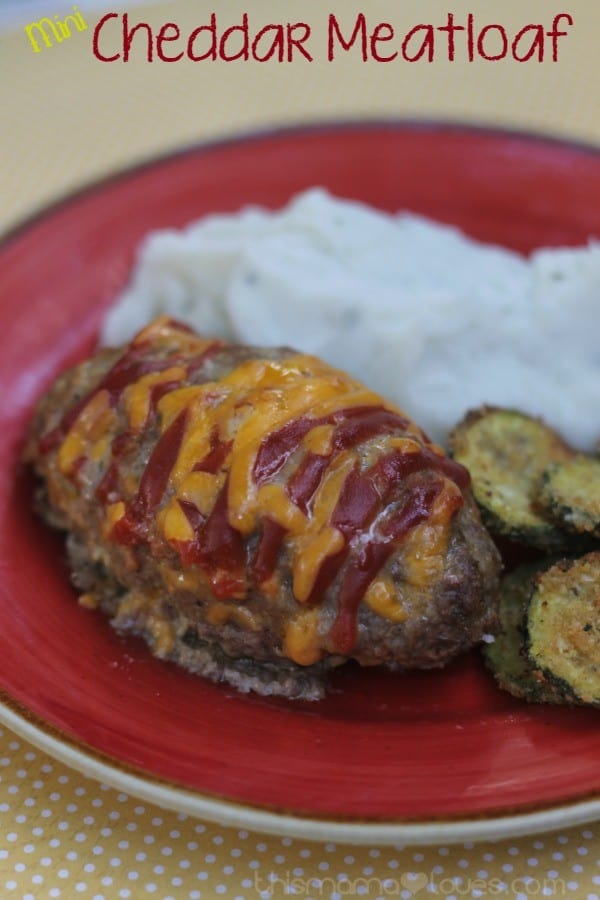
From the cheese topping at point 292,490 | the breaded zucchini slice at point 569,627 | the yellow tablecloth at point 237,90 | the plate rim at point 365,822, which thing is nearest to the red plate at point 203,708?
the plate rim at point 365,822

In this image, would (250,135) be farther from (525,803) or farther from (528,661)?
(525,803)

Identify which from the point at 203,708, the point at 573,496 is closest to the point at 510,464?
the point at 573,496

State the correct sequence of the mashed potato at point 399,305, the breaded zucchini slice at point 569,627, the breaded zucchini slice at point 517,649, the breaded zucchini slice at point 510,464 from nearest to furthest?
the breaded zucchini slice at point 569,627
the breaded zucchini slice at point 517,649
the breaded zucchini slice at point 510,464
the mashed potato at point 399,305

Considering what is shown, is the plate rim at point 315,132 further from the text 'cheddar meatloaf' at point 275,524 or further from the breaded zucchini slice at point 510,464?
the breaded zucchini slice at point 510,464

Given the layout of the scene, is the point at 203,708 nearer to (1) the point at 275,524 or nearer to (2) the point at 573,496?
(1) the point at 275,524

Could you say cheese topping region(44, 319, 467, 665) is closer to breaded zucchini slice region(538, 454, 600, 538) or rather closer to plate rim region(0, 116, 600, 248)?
breaded zucchini slice region(538, 454, 600, 538)

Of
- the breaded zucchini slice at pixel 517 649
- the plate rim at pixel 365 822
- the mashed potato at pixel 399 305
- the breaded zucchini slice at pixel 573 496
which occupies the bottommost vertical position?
the plate rim at pixel 365 822
